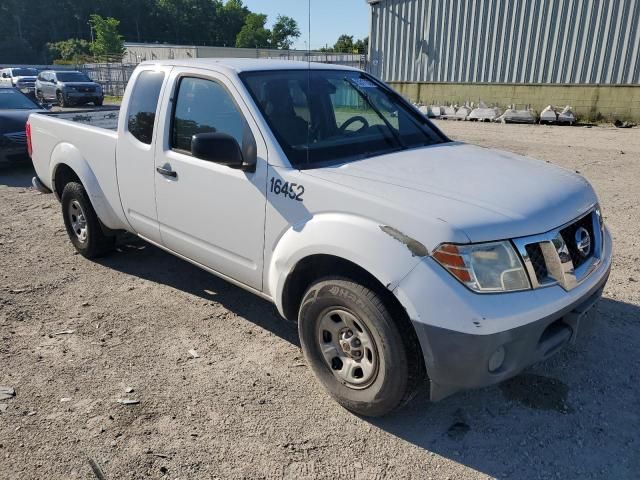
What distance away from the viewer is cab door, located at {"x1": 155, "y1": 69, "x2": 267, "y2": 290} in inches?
126

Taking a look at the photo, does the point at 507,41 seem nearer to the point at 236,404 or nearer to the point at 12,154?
the point at 12,154

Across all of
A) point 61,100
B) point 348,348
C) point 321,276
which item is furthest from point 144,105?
point 61,100

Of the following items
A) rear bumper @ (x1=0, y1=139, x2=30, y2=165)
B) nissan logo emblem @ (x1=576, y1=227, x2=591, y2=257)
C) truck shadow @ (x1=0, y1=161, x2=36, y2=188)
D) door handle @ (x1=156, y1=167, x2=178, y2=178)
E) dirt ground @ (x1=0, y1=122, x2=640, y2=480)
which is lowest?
truck shadow @ (x1=0, y1=161, x2=36, y2=188)

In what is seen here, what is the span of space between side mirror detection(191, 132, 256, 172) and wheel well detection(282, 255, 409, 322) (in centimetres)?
68

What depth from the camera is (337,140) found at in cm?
339

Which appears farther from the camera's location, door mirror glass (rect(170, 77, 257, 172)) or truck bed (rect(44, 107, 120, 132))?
truck bed (rect(44, 107, 120, 132))

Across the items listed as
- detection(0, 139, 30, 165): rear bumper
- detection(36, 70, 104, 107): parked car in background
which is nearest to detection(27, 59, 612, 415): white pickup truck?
detection(0, 139, 30, 165): rear bumper

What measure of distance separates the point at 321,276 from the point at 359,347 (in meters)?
0.45

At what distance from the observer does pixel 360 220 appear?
264cm

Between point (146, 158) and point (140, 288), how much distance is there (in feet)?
4.27

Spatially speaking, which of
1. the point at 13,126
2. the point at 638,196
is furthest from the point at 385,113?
the point at 13,126

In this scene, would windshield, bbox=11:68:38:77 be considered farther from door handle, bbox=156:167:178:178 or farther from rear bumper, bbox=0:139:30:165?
door handle, bbox=156:167:178:178

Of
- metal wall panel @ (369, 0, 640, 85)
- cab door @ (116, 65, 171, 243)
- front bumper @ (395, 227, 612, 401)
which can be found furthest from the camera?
metal wall panel @ (369, 0, 640, 85)

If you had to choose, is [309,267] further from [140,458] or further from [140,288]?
[140,288]
